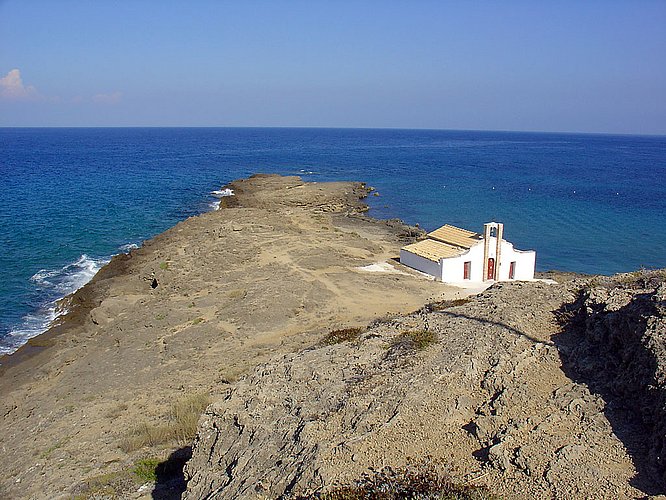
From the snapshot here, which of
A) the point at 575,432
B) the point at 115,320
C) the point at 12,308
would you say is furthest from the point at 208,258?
the point at 575,432

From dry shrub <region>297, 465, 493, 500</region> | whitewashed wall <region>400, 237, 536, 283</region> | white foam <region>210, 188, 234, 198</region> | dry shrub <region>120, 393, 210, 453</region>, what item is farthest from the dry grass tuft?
white foam <region>210, 188, 234, 198</region>

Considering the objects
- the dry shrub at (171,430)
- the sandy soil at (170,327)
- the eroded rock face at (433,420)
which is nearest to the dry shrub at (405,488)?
the eroded rock face at (433,420)

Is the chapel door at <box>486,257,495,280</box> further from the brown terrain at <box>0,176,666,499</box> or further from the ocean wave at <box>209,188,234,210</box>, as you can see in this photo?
the ocean wave at <box>209,188,234,210</box>

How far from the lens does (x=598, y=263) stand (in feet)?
145

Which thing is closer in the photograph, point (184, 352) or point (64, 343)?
point (184, 352)

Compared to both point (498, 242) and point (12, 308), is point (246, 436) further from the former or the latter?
point (12, 308)

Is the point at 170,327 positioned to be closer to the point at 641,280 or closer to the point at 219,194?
the point at 641,280

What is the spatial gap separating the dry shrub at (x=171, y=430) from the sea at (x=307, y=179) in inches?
592

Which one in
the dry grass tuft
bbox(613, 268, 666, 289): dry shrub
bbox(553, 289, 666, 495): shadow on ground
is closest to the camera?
bbox(553, 289, 666, 495): shadow on ground

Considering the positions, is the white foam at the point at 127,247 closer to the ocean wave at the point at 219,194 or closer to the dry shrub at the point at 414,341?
the ocean wave at the point at 219,194

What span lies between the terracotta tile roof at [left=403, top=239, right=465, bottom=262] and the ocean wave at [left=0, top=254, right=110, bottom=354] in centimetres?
2206

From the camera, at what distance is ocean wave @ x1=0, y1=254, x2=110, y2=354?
96.0 ft

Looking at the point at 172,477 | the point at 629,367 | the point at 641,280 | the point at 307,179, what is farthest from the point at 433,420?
the point at 307,179

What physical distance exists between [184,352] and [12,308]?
52.8 ft
